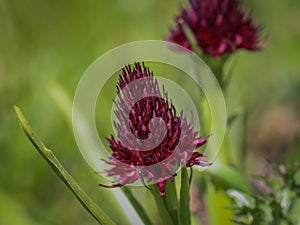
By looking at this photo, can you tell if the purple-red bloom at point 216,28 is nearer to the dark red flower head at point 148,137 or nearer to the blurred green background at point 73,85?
the blurred green background at point 73,85

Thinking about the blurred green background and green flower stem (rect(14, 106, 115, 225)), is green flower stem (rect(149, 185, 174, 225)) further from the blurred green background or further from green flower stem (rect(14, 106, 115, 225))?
the blurred green background

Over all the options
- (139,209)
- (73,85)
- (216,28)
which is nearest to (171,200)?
(139,209)

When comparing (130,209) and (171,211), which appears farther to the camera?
(130,209)

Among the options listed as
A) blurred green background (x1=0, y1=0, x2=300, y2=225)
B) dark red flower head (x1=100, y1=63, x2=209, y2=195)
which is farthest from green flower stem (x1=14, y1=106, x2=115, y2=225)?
blurred green background (x1=0, y1=0, x2=300, y2=225)

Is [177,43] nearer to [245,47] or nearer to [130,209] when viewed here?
[245,47]

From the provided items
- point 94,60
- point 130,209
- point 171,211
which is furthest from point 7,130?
point 171,211

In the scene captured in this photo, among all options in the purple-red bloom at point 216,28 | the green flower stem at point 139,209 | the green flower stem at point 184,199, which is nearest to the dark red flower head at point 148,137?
the green flower stem at point 184,199
